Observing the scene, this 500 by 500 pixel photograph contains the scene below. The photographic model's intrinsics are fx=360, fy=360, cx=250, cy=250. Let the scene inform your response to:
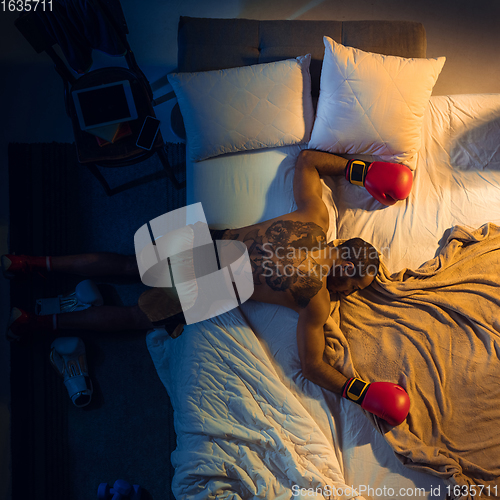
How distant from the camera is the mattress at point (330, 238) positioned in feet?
5.16

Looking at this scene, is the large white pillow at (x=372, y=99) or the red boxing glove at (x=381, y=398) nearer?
the red boxing glove at (x=381, y=398)

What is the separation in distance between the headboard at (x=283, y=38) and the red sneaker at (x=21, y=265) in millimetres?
1362

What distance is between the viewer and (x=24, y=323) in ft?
6.58

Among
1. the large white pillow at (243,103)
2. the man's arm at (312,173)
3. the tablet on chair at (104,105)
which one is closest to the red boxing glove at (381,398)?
the man's arm at (312,173)

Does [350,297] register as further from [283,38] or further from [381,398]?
[283,38]

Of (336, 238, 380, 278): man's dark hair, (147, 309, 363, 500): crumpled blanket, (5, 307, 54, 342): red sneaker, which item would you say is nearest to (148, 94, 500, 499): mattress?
(147, 309, 363, 500): crumpled blanket

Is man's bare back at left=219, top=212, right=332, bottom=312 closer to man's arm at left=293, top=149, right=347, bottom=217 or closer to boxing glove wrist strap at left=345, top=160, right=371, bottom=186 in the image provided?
man's arm at left=293, top=149, right=347, bottom=217

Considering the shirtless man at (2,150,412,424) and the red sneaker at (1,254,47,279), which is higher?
the shirtless man at (2,150,412,424)

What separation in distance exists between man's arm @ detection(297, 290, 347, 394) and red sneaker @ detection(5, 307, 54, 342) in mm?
1404

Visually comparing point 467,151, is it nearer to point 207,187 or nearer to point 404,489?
point 207,187

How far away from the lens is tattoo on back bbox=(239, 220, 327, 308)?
1676mm

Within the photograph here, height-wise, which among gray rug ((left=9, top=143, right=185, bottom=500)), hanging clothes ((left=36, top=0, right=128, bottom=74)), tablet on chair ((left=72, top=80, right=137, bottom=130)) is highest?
hanging clothes ((left=36, top=0, right=128, bottom=74))

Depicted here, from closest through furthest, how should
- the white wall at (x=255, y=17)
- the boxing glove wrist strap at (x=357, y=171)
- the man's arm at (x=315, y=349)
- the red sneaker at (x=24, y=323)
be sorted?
the man's arm at (x=315, y=349)
the boxing glove wrist strap at (x=357, y=171)
the red sneaker at (x=24, y=323)
the white wall at (x=255, y=17)

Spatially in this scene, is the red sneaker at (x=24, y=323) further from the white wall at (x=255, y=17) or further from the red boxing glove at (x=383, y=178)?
the red boxing glove at (x=383, y=178)
